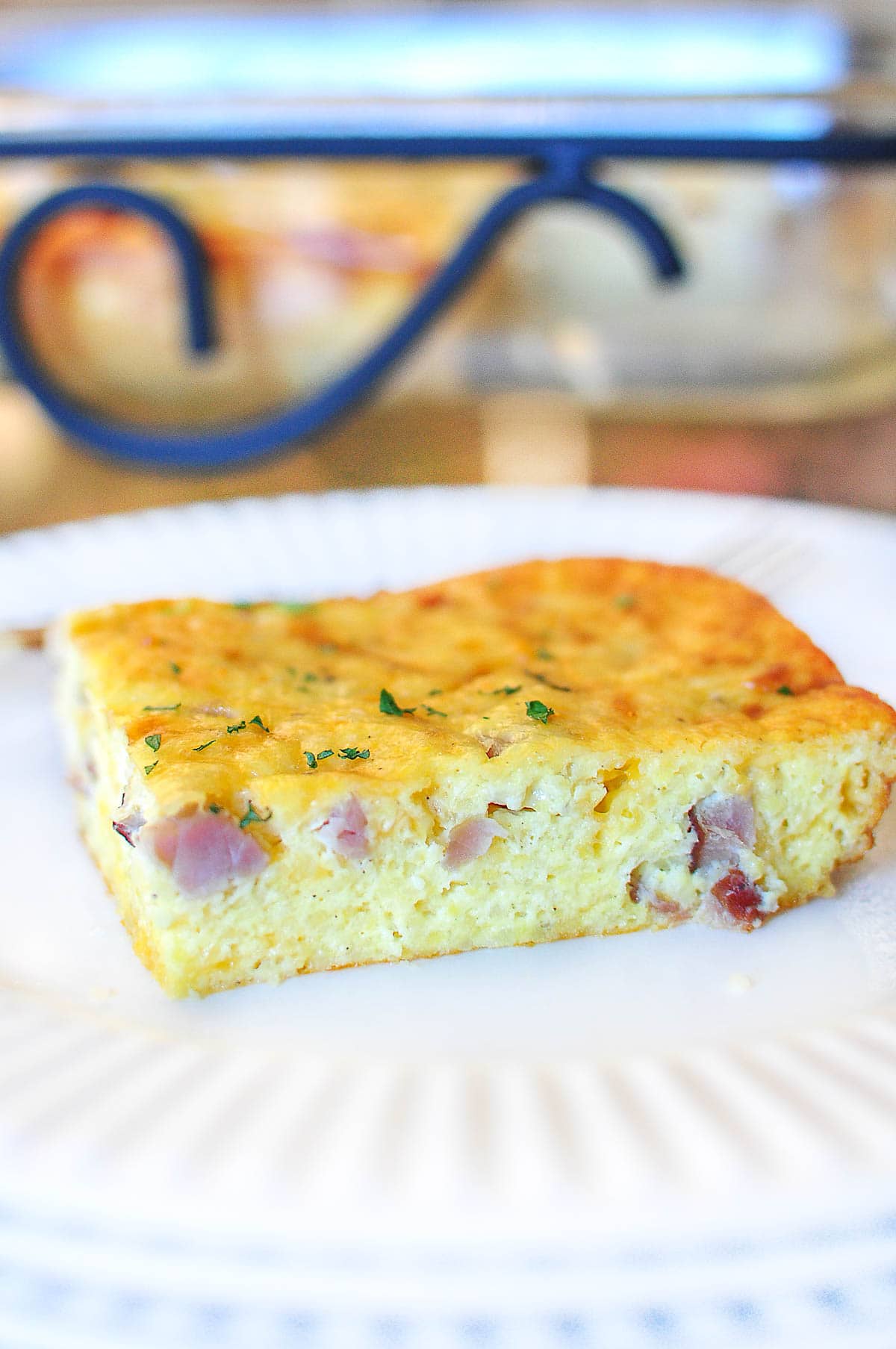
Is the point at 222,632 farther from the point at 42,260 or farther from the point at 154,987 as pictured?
the point at 42,260

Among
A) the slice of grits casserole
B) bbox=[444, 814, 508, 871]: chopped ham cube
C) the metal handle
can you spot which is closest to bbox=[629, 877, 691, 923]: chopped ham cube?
the slice of grits casserole

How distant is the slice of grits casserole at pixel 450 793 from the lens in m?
2.04

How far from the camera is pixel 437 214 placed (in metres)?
5.52

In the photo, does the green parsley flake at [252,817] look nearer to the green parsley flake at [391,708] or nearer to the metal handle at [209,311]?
the green parsley flake at [391,708]

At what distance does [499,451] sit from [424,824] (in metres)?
3.59

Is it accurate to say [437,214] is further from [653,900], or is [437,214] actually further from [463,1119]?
[463,1119]

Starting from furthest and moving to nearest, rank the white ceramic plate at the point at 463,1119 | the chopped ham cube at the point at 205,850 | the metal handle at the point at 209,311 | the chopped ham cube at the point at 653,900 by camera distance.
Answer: the metal handle at the point at 209,311, the chopped ham cube at the point at 653,900, the chopped ham cube at the point at 205,850, the white ceramic plate at the point at 463,1119

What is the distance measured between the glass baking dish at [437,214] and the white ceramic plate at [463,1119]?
319 cm

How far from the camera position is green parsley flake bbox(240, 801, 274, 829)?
201 centimetres

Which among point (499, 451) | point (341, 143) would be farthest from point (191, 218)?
point (499, 451)

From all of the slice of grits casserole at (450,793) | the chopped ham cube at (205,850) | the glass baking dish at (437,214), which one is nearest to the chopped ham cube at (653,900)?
the slice of grits casserole at (450,793)

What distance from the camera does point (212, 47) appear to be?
5488 millimetres

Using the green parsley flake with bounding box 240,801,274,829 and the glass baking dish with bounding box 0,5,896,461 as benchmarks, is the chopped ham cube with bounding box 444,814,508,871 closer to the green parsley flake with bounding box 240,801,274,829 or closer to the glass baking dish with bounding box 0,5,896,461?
the green parsley flake with bounding box 240,801,274,829

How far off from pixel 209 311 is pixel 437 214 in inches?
48.1
